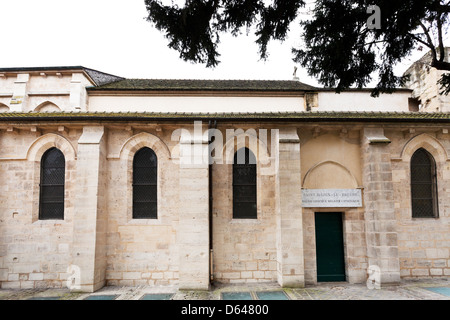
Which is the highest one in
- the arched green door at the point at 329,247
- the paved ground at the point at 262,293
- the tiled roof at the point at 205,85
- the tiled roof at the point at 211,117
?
the tiled roof at the point at 205,85

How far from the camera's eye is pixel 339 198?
9.24 m

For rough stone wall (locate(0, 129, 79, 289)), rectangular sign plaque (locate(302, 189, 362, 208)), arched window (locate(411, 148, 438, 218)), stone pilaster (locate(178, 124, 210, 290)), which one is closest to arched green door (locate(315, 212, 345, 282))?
rectangular sign plaque (locate(302, 189, 362, 208))

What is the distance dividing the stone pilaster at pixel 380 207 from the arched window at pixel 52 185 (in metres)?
9.67

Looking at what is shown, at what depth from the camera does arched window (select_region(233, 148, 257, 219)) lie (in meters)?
9.41

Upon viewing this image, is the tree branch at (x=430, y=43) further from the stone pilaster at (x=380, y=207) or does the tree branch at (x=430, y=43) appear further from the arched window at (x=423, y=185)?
the arched window at (x=423, y=185)

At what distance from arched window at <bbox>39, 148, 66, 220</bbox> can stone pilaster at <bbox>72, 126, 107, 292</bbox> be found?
1095mm

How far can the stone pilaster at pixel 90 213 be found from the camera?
8.19 meters

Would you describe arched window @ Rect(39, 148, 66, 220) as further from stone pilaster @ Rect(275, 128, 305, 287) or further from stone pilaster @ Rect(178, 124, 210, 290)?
stone pilaster @ Rect(275, 128, 305, 287)

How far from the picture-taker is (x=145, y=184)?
9367mm

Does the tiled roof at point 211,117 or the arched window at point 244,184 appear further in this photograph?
the arched window at point 244,184

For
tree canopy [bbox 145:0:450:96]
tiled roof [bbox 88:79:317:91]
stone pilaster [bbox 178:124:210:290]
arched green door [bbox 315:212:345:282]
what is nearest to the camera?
tree canopy [bbox 145:0:450:96]

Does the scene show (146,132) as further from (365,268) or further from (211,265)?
(365,268)

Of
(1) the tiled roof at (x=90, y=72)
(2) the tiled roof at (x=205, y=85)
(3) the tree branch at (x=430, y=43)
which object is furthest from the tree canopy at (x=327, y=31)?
(1) the tiled roof at (x=90, y=72)
